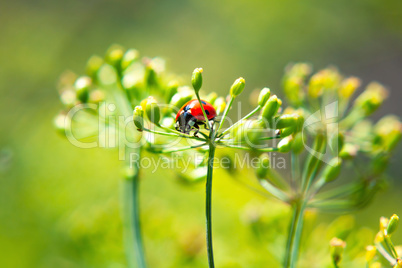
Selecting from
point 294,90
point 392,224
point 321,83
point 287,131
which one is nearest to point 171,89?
point 287,131

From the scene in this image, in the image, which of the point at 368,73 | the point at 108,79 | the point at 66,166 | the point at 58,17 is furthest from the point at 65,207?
the point at 368,73

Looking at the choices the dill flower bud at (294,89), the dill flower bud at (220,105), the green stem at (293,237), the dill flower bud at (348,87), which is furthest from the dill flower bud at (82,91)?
the dill flower bud at (348,87)

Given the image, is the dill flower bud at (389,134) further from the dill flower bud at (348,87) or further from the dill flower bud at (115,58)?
the dill flower bud at (115,58)

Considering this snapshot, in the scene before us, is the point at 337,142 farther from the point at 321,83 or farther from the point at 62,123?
the point at 62,123

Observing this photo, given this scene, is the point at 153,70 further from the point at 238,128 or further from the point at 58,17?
the point at 58,17

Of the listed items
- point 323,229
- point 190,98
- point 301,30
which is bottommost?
point 323,229

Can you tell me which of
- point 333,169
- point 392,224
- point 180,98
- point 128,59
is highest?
point 128,59

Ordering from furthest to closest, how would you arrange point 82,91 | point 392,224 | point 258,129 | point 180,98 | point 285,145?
point 82,91
point 180,98
point 285,145
point 258,129
point 392,224

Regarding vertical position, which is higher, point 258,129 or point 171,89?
point 171,89
